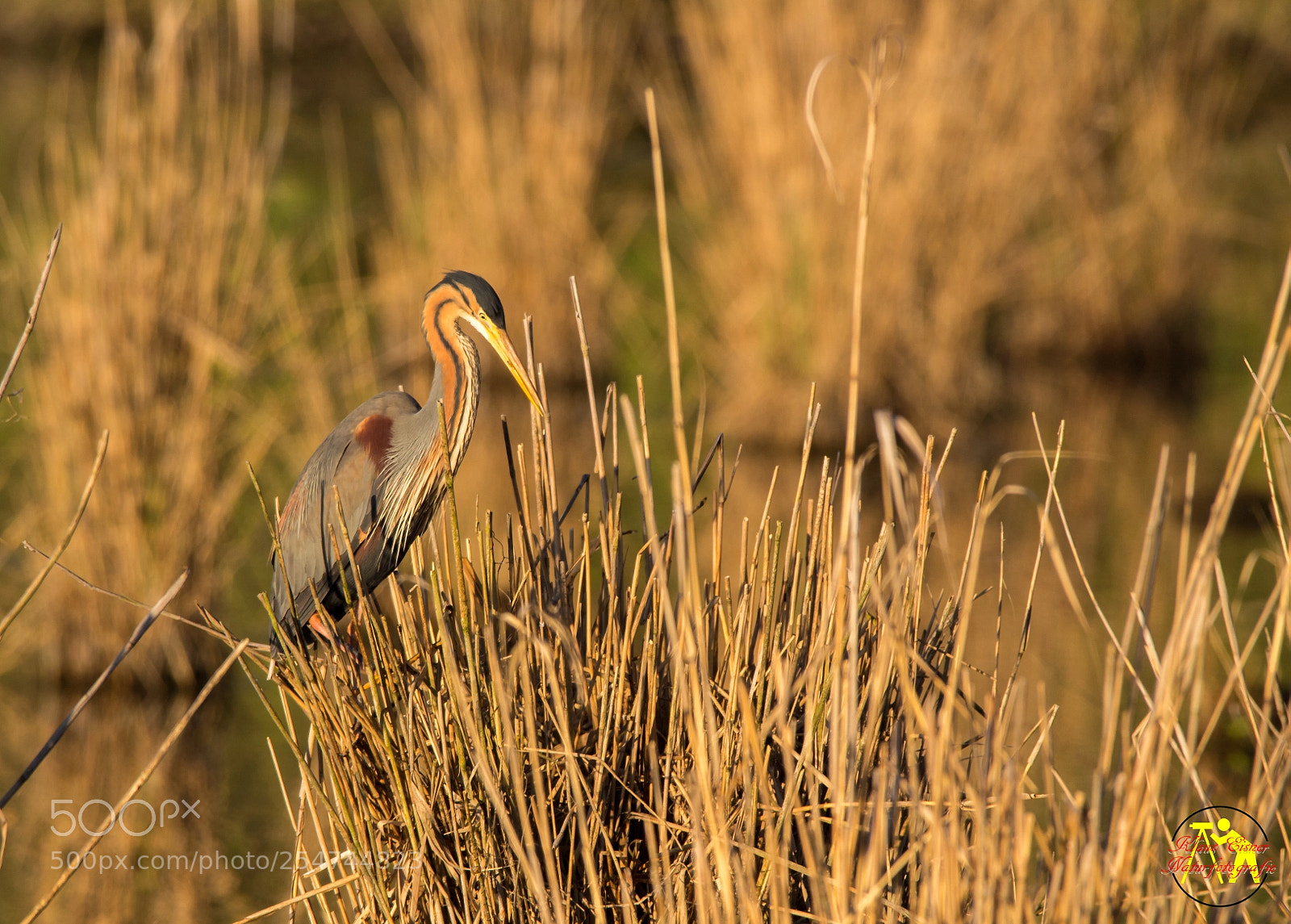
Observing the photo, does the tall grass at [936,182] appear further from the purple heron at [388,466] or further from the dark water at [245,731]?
the purple heron at [388,466]

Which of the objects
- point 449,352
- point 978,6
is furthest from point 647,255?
point 449,352

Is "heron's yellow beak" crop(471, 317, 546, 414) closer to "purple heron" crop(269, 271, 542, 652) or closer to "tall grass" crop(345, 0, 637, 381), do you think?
"purple heron" crop(269, 271, 542, 652)

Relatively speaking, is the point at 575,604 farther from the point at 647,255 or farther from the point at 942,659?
the point at 647,255

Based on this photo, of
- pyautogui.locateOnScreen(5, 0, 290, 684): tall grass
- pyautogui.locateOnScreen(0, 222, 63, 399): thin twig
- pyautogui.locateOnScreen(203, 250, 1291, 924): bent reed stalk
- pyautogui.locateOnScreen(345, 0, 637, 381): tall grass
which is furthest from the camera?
→ pyautogui.locateOnScreen(345, 0, 637, 381): tall grass

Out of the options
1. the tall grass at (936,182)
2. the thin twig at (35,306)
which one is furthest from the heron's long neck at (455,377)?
the tall grass at (936,182)

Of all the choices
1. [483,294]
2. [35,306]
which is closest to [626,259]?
[483,294]

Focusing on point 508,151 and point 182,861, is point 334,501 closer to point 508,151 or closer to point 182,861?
point 182,861

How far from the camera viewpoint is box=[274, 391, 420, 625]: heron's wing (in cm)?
215

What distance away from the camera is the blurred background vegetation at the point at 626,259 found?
10.6 ft

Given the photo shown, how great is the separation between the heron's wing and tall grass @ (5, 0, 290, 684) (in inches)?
39.6

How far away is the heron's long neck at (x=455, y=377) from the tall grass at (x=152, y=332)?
1.33 metres

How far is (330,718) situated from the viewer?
155 cm

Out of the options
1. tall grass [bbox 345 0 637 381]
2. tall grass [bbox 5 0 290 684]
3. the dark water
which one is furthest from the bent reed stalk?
tall grass [bbox 345 0 637 381]

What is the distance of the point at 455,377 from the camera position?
203 centimetres
